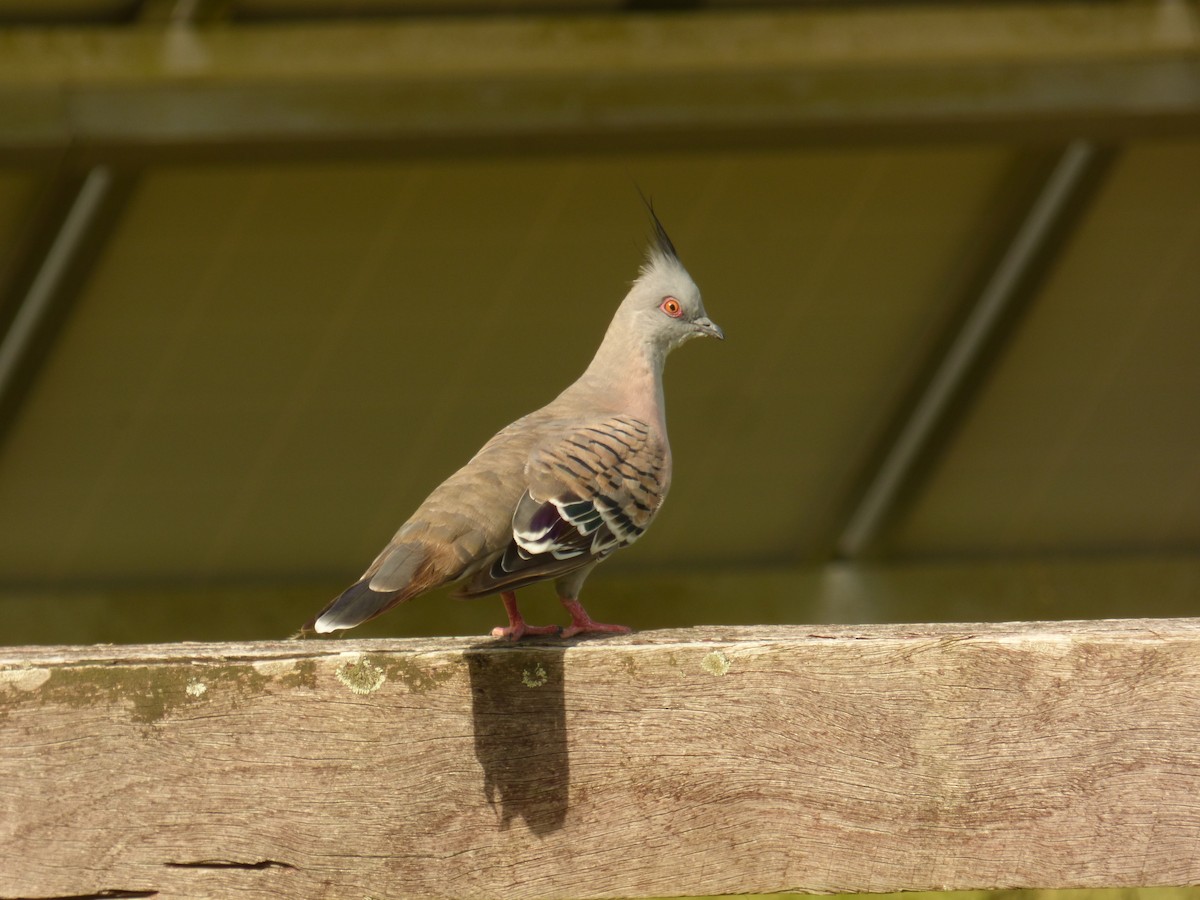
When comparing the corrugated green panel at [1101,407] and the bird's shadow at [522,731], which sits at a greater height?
the corrugated green panel at [1101,407]

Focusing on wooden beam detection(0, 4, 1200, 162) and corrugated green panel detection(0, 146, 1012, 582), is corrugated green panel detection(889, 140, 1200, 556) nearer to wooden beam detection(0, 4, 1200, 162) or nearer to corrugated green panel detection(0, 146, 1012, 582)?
corrugated green panel detection(0, 146, 1012, 582)

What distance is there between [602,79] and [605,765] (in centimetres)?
339

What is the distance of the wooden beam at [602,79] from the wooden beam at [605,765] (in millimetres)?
3179

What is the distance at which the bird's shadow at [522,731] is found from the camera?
199 centimetres

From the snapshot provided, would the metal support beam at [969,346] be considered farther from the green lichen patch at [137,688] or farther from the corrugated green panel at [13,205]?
the green lichen patch at [137,688]

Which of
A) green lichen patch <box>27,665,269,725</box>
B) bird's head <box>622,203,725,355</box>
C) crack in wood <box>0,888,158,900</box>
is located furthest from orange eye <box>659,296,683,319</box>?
crack in wood <box>0,888,158,900</box>

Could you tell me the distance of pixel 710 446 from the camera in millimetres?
6426

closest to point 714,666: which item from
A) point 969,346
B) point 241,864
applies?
point 241,864

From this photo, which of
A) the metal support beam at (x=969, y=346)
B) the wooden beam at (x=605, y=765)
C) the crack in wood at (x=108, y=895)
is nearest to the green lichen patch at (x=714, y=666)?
the wooden beam at (x=605, y=765)

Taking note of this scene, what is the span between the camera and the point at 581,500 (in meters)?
2.65

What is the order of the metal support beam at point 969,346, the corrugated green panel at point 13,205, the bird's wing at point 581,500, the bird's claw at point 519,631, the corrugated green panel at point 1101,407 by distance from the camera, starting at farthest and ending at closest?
the corrugated green panel at point 1101,407 < the metal support beam at point 969,346 < the corrugated green panel at point 13,205 < the bird's wing at point 581,500 < the bird's claw at point 519,631

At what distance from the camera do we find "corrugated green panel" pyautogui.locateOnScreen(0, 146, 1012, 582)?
18.5 feet

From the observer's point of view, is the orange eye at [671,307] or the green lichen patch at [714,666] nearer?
the green lichen patch at [714,666]

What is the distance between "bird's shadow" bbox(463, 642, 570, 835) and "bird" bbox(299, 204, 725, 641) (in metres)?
0.17
